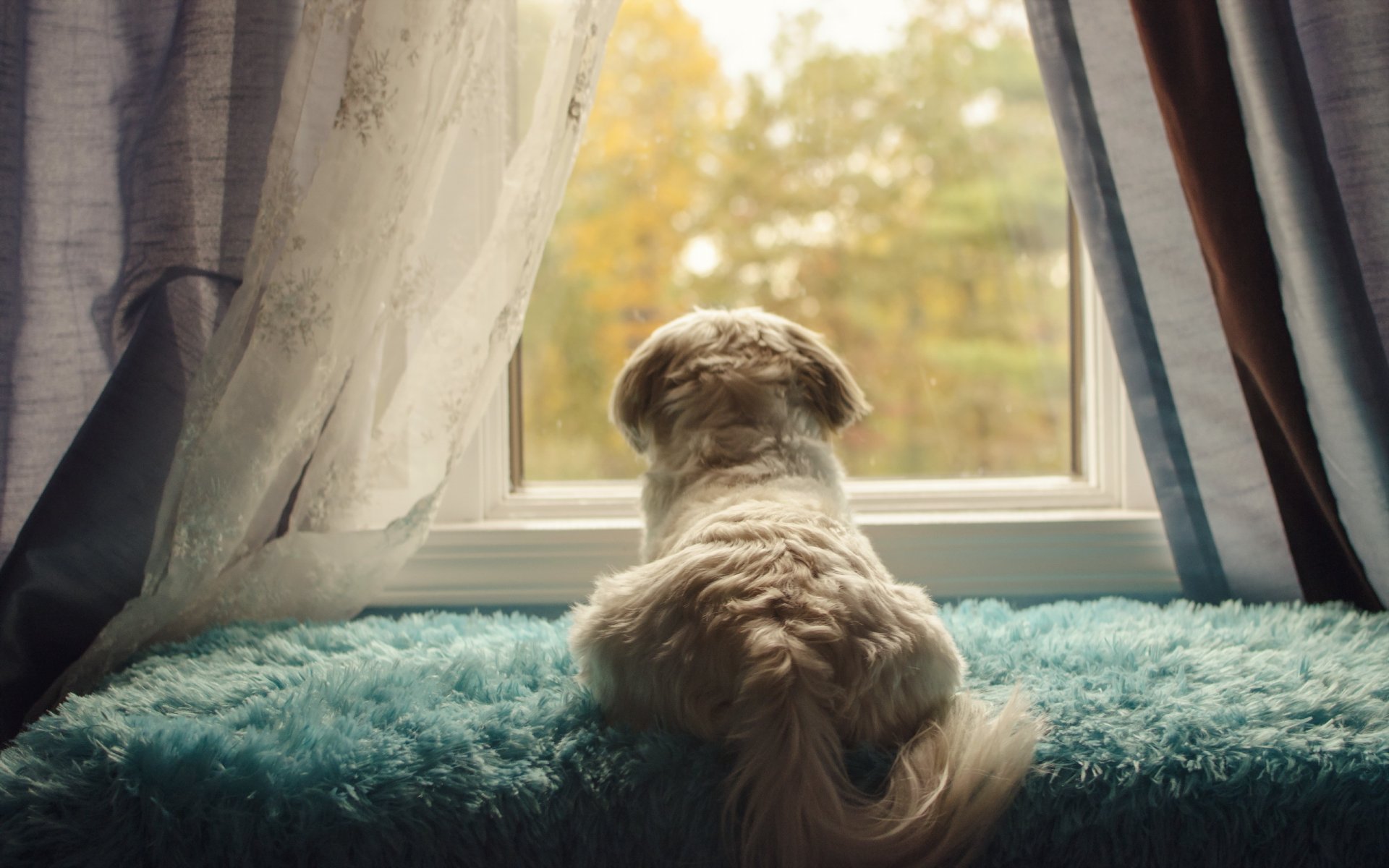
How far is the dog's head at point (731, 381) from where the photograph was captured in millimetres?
1345

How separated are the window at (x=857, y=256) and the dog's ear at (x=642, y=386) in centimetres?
50

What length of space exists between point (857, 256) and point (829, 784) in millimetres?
1353

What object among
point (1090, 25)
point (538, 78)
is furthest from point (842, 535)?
point (1090, 25)

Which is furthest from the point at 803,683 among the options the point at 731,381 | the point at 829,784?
the point at 731,381

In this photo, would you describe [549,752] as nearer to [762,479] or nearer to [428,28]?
[762,479]

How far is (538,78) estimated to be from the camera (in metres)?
1.45

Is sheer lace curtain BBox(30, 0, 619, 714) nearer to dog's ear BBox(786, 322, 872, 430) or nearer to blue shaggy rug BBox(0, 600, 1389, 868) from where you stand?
blue shaggy rug BBox(0, 600, 1389, 868)

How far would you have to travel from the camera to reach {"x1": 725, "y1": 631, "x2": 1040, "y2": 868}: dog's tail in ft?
2.73

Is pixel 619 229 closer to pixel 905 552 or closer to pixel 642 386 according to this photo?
pixel 642 386

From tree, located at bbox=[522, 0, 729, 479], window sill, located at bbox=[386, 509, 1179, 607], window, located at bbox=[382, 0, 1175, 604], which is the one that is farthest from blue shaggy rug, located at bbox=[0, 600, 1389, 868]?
tree, located at bbox=[522, 0, 729, 479]

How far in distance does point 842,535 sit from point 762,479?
208mm

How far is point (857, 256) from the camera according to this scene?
1963mm

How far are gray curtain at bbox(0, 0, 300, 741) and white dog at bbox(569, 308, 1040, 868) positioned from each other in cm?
75

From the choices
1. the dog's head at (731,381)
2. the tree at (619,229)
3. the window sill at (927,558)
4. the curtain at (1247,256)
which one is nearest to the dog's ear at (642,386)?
the dog's head at (731,381)
